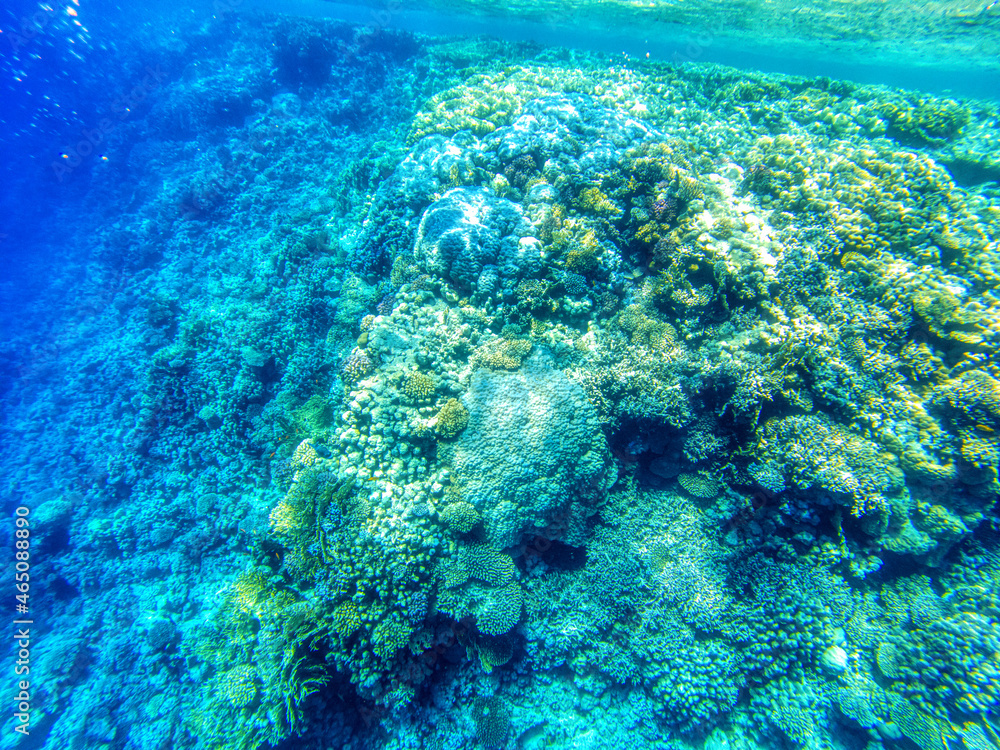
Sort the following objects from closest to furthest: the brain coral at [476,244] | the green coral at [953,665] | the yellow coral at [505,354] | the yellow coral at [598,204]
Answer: the green coral at [953,665], the yellow coral at [505,354], the brain coral at [476,244], the yellow coral at [598,204]

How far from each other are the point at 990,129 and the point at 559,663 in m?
15.8

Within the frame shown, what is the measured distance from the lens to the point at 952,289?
5.25m

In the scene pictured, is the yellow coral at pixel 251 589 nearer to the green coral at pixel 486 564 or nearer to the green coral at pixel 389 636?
the green coral at pixel 389 636

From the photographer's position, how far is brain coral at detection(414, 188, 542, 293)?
623 centimetres

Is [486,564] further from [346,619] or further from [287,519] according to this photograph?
[287,519]

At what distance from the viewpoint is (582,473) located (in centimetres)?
534

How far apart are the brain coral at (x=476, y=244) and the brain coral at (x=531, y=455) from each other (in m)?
1.85

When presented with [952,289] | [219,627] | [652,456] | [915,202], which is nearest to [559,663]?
[652,456]

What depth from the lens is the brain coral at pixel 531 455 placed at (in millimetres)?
5113

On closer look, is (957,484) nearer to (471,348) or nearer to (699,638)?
(699,638)

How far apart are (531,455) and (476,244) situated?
3.66m

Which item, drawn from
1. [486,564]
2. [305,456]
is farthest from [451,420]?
[305,456]

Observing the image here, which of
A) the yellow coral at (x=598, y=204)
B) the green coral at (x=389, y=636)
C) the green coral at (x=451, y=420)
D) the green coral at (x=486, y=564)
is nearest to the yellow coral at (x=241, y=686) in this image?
the green coral at (x=389, y=636)

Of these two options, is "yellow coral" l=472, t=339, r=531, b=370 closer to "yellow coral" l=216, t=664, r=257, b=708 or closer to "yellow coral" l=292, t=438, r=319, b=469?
"yellow coral" l=292, t=438, r=319, b=469
